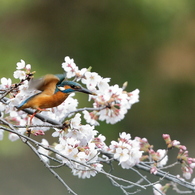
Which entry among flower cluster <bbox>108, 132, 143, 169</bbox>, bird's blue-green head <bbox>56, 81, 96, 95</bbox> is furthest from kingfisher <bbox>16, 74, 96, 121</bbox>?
flower cluster <bbox>108, 132, 143, 169</bbox>

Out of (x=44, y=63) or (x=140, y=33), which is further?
(x=140, y=33)

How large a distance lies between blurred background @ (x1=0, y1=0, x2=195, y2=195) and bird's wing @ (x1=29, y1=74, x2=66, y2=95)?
425cm

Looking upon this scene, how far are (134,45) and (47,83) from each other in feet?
16.6

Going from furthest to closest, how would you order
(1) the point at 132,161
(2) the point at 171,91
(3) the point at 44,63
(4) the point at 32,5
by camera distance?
(2) the point at 171,91 < (4) the point at 32,5 < (3) the point at 44,63 < (1) the point at 132,161

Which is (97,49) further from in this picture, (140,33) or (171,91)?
(171,91)

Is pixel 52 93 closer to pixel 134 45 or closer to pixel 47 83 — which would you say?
pixel 47 83

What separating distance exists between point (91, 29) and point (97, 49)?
0.29 meters

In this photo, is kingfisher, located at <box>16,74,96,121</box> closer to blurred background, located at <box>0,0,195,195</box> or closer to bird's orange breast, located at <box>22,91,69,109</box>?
bird's orange breast, located at <box>22,91,69,109</box>

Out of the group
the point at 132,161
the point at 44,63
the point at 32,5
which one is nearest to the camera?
the point at 132,161

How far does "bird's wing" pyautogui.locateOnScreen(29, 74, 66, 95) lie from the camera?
95 centimetres

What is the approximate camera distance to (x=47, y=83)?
0.98 metres

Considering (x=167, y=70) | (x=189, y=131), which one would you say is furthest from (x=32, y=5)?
(x=189, y=131)

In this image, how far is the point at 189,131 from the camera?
5852 millimetres

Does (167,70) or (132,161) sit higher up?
(167,70)
